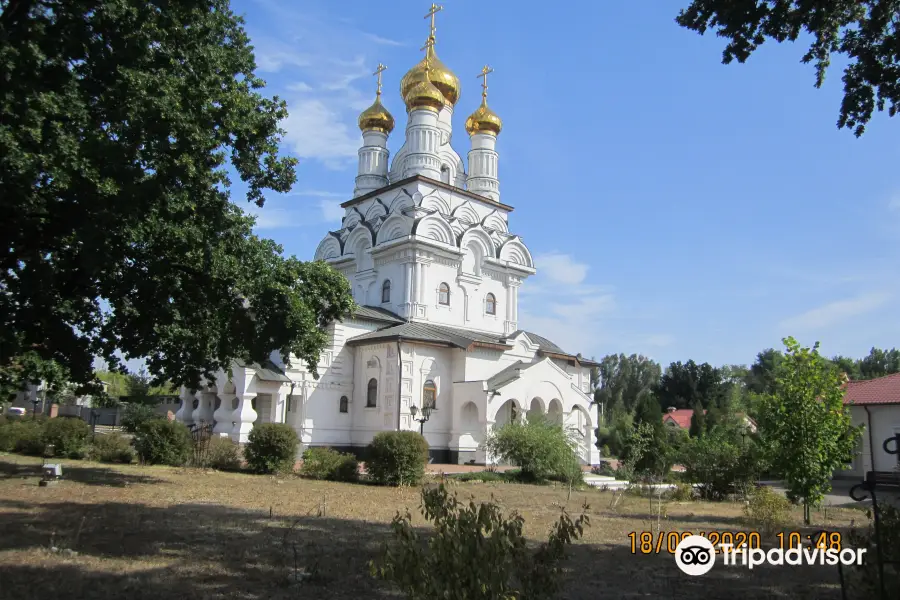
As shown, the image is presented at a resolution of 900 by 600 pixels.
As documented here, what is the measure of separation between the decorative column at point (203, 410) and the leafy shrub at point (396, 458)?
14.6m

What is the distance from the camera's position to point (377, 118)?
36562mm

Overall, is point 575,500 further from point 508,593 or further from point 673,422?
point 673,422

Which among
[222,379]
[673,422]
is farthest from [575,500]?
[673,422]

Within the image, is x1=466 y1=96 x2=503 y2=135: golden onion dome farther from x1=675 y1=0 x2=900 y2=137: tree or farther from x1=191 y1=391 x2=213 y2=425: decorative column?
x1=675 y1=0 x2=900 y2=137: tree

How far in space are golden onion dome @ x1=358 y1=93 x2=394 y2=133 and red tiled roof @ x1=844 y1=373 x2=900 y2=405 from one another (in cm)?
2566

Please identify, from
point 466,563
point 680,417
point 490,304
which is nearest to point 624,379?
point 680,417

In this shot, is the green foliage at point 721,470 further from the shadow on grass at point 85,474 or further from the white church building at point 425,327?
the shadow on grass at point 85,474

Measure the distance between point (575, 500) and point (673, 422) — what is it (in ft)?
111

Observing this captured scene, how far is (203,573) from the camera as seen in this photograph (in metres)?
6.54

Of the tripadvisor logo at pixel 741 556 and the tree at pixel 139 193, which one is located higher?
the tree at pixel 139 193

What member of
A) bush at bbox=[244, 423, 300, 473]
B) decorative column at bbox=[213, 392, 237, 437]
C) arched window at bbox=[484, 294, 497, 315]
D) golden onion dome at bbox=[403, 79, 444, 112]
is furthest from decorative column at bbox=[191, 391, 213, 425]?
golden onion dome at bbox=[403, 79, 444, 112]

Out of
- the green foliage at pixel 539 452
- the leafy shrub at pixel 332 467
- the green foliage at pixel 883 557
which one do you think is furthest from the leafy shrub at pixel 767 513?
the leafy shrub at pixel 332 467

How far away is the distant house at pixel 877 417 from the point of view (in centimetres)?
2377

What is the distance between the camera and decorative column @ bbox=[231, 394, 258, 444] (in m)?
24.5
